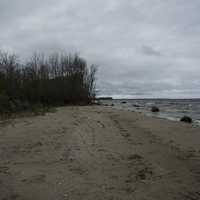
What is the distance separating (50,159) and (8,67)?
34.6 meters

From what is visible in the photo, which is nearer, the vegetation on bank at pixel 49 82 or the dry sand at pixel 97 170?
the dry sand at pixel 97 170

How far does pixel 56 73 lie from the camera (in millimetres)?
61531

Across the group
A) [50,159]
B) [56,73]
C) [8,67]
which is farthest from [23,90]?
[50,159]

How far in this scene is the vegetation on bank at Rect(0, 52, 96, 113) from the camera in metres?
39.0

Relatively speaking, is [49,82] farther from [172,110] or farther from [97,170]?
[97,170]

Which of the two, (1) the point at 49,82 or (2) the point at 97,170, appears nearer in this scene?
(2) the point at 97,170

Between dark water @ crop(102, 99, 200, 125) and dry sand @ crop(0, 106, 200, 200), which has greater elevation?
dry sand @ crop(0, 106, 200, 200)

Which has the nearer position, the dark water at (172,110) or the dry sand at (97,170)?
the dry sand at (97,170)

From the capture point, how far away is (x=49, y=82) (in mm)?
55875

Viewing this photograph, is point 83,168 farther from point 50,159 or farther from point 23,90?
point 23,90

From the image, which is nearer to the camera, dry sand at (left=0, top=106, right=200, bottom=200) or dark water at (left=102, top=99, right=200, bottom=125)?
dry sand at (left=0, top=106, right=200, bottom=200)

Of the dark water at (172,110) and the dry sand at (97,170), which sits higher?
the dry sand at (97,170)

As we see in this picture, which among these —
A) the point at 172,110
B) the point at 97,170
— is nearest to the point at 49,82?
the point at 172,110

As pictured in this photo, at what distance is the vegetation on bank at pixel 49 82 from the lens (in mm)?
39000
